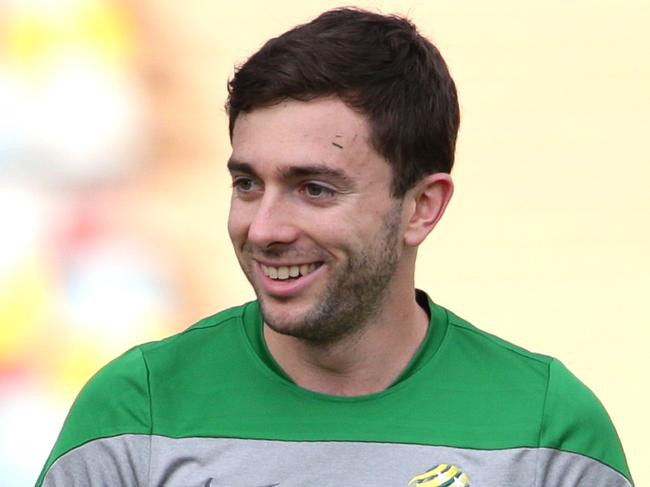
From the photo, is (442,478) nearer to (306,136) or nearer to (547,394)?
(547,394)

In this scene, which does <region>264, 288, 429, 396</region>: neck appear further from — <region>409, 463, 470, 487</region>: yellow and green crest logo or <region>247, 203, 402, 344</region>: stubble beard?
<region>409, 463, 470, 487</region>: yellow and green crest logo

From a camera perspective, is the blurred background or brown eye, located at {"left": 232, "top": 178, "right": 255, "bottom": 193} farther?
the blurred background

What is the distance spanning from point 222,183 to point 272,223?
3534 mm

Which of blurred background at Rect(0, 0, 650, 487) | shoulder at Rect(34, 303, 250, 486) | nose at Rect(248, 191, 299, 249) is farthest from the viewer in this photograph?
blurred background at Rect(0, 0, 650, 487)

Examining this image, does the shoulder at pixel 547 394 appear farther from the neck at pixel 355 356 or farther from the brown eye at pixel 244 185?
the brown eye at pixel 244 185

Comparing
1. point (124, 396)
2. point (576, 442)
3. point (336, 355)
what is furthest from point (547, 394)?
point (124, 396)

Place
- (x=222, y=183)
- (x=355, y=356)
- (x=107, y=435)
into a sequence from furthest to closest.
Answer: (x=222, y=183) → (x=355, y=356) → (x=107, y=435)

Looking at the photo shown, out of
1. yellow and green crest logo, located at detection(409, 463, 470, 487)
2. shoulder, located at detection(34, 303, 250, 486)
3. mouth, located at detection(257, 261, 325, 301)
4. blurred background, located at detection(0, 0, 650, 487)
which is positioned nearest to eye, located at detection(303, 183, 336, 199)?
mouth, located at detection(257, 261, 325, 301)

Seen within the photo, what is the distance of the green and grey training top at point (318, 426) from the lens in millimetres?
3080

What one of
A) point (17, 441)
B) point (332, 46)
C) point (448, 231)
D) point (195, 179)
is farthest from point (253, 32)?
point (332, 46)

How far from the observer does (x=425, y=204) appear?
326 centimetres

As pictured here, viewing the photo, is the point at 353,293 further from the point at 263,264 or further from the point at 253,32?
the point at 253,32

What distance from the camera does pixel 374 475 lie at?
3.08 meters

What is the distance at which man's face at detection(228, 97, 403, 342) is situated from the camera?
3008 millimetres
